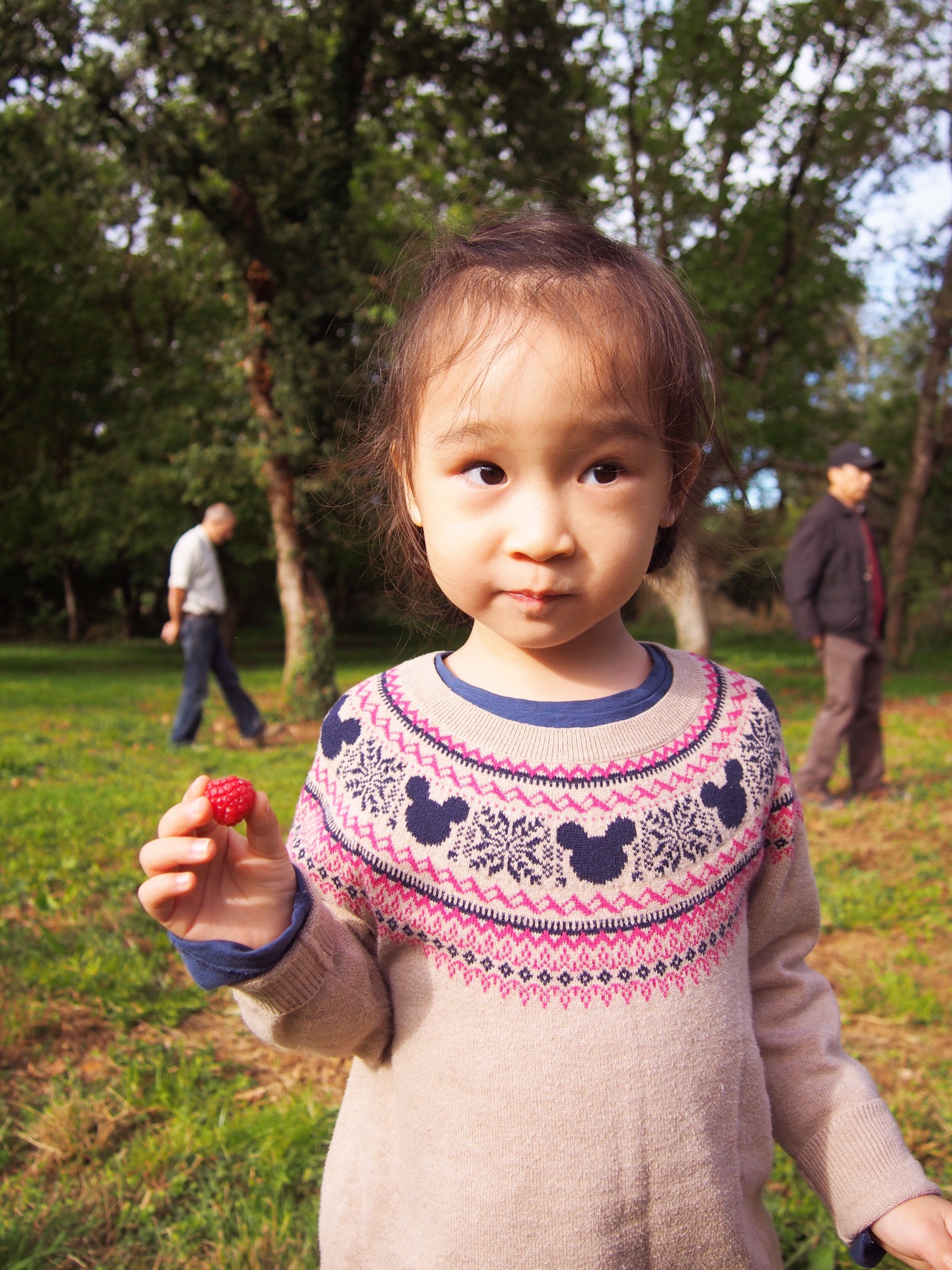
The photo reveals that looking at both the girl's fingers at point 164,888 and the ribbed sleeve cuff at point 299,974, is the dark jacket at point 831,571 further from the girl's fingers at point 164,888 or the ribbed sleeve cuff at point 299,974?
the girl's fingers at point 164,888

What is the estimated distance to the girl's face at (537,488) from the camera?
3.70 ft

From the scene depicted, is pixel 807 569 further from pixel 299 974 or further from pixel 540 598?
pixel 299 974

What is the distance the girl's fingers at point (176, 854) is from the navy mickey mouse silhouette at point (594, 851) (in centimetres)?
45

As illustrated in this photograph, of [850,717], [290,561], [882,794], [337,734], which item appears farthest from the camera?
[290,561]

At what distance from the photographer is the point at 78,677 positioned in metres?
14.3

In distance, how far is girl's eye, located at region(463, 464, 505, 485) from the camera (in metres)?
1.17

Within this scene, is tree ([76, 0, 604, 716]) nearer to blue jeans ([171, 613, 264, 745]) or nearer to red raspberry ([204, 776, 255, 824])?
blue jeans ([171, 613, 264, 745])

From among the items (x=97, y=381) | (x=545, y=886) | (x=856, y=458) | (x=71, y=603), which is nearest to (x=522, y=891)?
(x=545, y=886)

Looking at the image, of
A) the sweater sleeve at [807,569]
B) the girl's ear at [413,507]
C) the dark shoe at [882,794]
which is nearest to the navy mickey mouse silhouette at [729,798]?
the girl's ear at [413,507]

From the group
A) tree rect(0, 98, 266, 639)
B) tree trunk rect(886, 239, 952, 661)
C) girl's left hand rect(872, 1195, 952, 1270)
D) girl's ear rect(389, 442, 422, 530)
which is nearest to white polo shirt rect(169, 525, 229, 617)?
girl's ear rect(389, 442, 422, 530)

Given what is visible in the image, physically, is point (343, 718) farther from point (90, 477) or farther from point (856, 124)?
point (90, 477)

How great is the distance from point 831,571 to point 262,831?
18.3 feet

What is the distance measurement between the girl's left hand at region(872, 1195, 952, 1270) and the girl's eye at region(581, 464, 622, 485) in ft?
3.44

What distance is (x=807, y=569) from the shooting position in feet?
19.5
